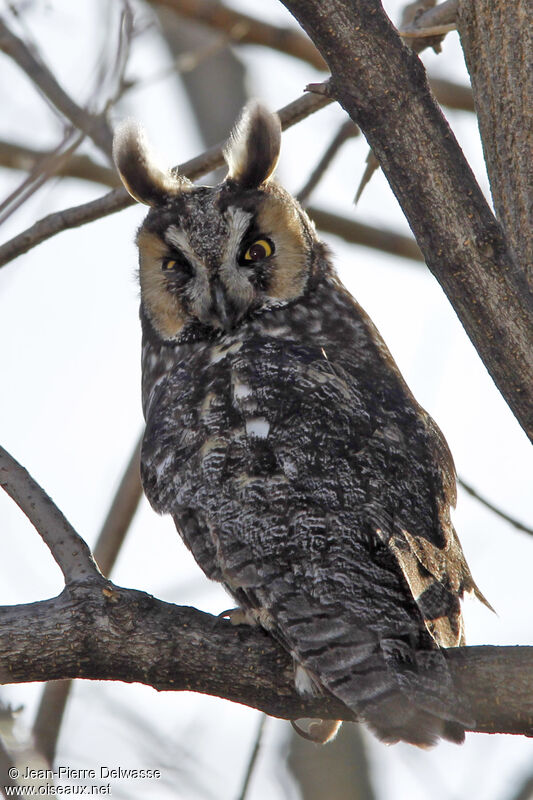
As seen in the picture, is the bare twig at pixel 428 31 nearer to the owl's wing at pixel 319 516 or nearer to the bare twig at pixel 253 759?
the owl's wing at pixel 319 516

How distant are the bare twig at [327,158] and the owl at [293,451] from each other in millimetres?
475

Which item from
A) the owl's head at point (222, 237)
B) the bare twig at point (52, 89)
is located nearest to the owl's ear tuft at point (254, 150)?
the owl's head at point (222, 237)

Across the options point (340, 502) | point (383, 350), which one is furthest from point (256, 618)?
point (383, 350)

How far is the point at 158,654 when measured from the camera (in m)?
2.33

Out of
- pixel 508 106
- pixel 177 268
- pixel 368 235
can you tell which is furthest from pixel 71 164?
pixel 508 106

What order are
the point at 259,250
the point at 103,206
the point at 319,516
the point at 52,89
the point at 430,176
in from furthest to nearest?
the point at 52,89
the point at 259,250
the point at 103,206
the point at 319,516
the point at 430,176

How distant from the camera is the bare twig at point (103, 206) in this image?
3.00 meters

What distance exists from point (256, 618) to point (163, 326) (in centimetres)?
119

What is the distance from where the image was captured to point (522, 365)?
217 cm

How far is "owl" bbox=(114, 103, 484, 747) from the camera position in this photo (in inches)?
96.2

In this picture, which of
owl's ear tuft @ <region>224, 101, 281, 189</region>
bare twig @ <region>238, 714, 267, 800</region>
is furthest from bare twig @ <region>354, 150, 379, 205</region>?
bare twig @ <region>238, 714, 267, 800</region>

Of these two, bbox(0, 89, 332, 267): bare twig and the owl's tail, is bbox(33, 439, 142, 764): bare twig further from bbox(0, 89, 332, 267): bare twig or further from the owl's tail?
the owl's tail

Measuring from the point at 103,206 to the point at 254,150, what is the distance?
0.66 m

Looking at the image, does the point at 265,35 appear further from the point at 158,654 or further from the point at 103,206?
the point at 158,654
